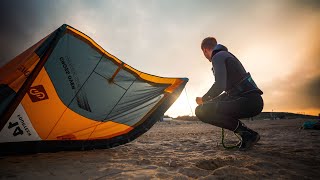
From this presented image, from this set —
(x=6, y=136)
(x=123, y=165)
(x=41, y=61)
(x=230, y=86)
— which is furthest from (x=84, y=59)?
(x=230, y=86)

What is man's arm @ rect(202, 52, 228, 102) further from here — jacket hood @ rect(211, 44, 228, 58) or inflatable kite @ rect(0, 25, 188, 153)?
inflatable kite @ rect(0, 25, 188, 153)

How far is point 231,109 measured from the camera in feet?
10.7

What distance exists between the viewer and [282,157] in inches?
105

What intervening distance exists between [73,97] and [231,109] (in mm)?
2482

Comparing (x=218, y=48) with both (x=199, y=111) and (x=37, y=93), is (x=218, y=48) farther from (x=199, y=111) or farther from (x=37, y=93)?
(x=37, y=93)

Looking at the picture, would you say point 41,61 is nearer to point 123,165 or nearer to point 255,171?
point 123,165

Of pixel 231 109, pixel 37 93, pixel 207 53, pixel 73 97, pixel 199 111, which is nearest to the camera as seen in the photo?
pixel 37 93

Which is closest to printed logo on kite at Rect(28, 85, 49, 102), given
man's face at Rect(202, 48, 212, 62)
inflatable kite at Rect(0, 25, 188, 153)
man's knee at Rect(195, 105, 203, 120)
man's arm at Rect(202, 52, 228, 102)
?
inflatable kite at Rect(0, 25, 188, 153)

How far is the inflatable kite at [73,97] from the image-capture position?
9.18 ft

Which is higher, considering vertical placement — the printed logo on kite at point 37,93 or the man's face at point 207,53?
the man's face at point 207,53

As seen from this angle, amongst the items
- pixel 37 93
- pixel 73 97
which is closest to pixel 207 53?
pixel 73 97

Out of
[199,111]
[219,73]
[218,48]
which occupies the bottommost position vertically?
[199,111]

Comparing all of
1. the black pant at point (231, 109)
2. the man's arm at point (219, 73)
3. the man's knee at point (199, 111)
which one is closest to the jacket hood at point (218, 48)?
the man's arm at point (219, 73)

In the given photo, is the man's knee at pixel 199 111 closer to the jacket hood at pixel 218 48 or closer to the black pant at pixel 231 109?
the black pant at pixel 231 109
